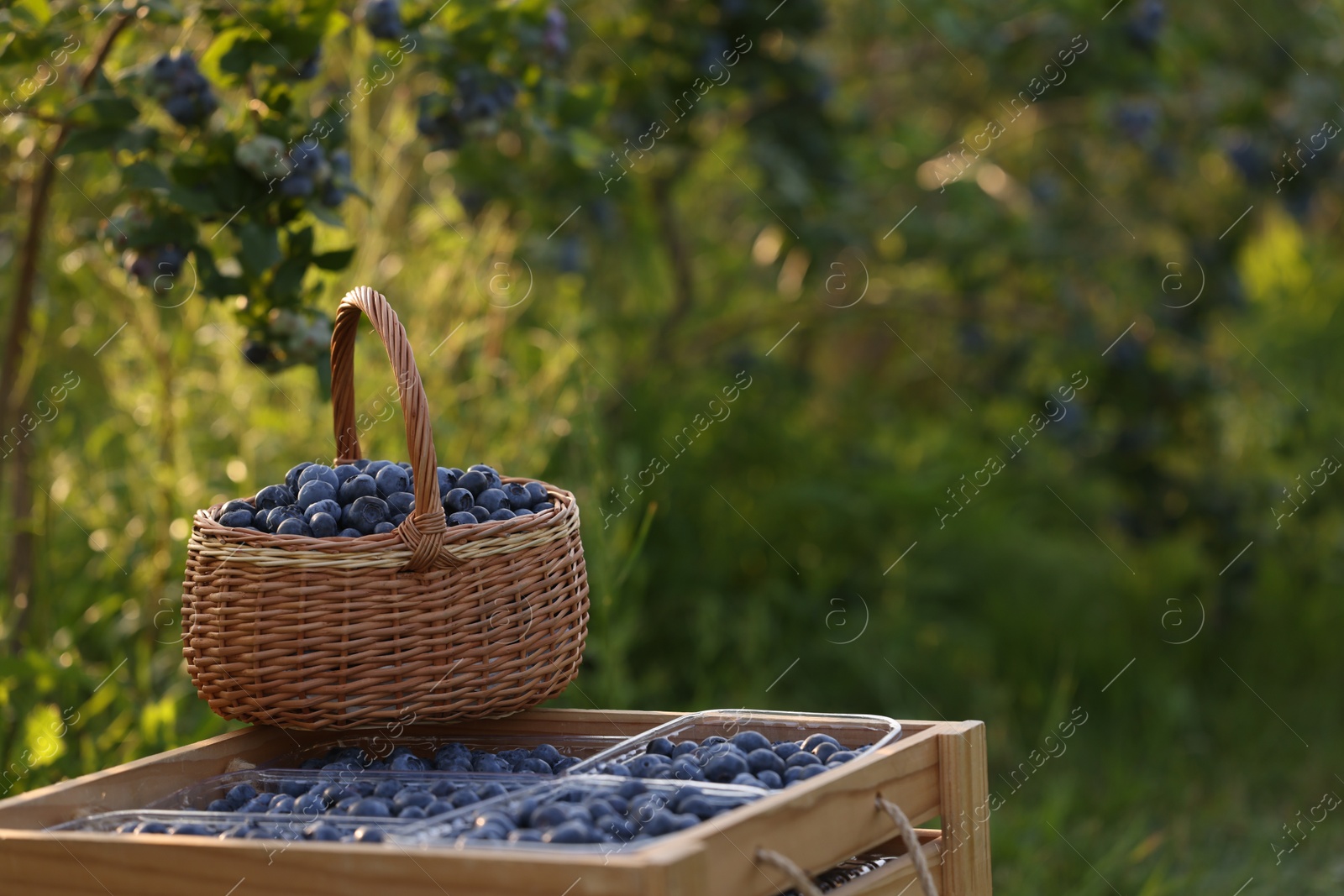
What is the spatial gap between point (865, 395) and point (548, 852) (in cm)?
330

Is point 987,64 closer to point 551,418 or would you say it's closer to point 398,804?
point 551,418

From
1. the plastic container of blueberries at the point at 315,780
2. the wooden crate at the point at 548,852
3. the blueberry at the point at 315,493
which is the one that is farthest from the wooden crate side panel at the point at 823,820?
the blueberry at the point at 315,493

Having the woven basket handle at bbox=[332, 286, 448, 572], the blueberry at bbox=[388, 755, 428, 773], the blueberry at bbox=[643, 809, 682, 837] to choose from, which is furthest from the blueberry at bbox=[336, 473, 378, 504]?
the blueberry at bbox=[643, 809, 682, 837]

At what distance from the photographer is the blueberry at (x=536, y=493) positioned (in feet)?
4.56

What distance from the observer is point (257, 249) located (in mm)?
1604

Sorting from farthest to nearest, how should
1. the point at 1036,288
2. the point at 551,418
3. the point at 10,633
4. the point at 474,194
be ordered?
the point at 1036,288 → the point at 474,194 → the point at 551,418 → the point at 10,633

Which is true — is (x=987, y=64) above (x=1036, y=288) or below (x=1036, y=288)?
above

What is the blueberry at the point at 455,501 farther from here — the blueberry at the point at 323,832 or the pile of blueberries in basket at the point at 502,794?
the blueberry at the point at 323,832

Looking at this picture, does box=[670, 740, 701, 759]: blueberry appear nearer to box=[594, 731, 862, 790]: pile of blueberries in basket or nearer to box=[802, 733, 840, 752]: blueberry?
box=[594, 731, 862, 790]: pile of blueberries in basket

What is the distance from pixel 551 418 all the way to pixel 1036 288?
177 centimetres

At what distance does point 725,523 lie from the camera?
3.36 meters

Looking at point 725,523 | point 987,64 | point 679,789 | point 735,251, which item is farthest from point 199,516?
point 735,251

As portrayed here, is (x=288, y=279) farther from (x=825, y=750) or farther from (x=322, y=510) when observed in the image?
(x=825, y=750)

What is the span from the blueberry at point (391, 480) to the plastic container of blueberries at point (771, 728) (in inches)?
13.4
